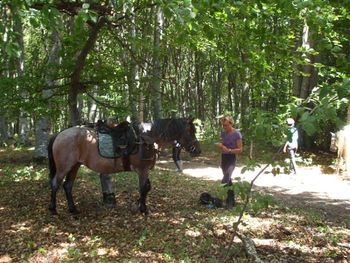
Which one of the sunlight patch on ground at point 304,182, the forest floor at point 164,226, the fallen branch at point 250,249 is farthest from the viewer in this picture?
the sunlight patch on ground at point 304,182

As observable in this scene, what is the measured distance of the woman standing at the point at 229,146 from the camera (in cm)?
850

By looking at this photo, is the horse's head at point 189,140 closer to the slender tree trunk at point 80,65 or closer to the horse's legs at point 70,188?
the horse's legs at point 70,188

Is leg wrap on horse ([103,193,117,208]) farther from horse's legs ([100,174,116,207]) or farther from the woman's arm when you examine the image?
the woman's arm

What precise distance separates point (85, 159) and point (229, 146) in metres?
3.05

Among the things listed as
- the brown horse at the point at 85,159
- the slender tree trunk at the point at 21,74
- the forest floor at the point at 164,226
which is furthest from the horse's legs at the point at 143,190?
the slender tree trunk at the point at 21,74

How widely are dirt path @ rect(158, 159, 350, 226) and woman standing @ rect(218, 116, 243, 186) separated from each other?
0.55 m

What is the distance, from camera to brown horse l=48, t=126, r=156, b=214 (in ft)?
26.7

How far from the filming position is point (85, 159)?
8266mm

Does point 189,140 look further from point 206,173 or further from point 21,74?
point 206,173

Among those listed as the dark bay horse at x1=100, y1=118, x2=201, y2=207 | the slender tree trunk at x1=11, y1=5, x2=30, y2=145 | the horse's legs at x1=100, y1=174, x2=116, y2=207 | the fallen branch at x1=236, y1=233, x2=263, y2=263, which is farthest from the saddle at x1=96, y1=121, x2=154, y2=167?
the fallen branch at x1=236, y1=233, x2=263, y2=263

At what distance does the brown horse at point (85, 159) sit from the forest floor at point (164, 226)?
0.56 m

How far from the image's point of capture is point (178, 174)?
1416 centimetres

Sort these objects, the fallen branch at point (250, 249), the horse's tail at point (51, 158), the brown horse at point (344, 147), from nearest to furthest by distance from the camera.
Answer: the fallen branch at point (250, 249) < the horse's tail at point (51, 158) < the brown horse at point (344, 147)

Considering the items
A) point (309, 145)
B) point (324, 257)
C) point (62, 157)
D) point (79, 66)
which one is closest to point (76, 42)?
point (79, 66)
